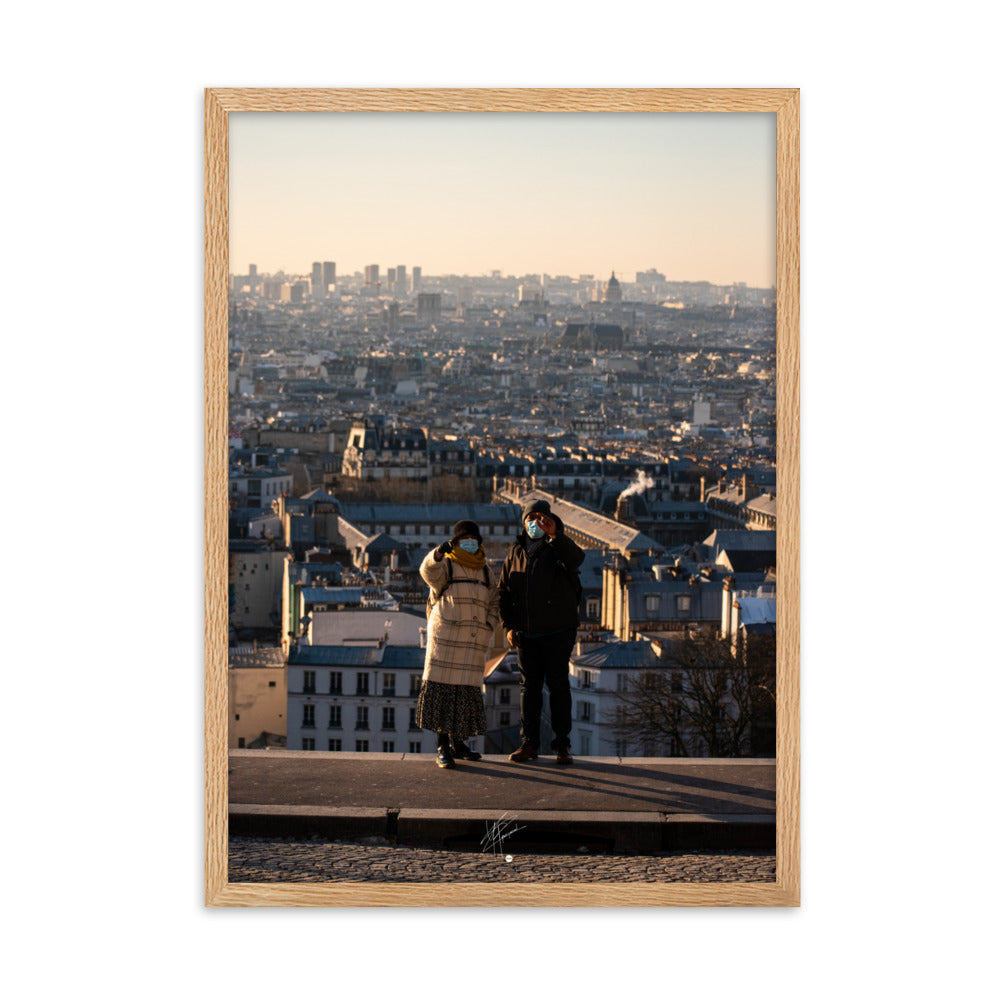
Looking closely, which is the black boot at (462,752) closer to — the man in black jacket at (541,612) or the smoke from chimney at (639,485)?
the man in black jacket at (541,612)

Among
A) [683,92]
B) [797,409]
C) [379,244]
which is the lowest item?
[797,409]

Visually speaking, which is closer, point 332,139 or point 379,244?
point 332,139

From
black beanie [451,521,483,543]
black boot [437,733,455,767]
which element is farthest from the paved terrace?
black beanie [451,521,483,543]

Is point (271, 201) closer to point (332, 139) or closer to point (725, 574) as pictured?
point (332, 139)

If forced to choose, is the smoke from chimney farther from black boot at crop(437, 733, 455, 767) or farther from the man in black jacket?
black boot at crop(437, 733, 455, 767)

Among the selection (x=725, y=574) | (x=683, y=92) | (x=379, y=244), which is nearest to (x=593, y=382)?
A: (x=725, y=574)

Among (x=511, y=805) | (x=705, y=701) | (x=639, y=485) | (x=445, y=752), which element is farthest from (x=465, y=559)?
(x=639, y=485)
